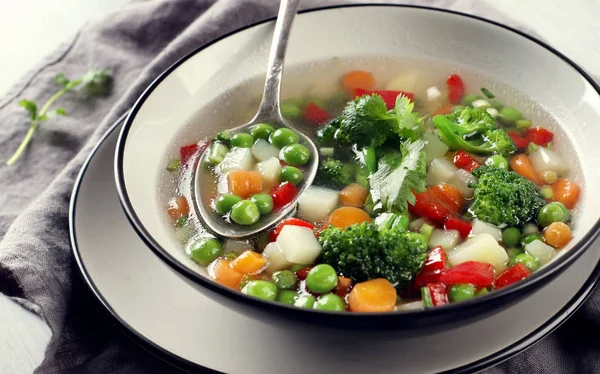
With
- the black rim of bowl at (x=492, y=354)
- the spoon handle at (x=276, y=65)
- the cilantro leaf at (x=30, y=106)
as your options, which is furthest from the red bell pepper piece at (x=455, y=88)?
the cilantro leaf at (x=30, y=106)

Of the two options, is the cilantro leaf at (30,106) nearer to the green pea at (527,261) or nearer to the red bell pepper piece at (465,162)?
the red bell pepper piece at (465,162)

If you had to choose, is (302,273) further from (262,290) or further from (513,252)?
(513,252)

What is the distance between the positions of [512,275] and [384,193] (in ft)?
2.06

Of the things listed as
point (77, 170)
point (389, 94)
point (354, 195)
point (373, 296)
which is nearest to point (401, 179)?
point (354, 195)

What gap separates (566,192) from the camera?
9.74 ft

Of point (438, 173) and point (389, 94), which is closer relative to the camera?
point (438, 173)

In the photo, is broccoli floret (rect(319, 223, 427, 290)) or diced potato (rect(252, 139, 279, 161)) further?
diced potato (rect(252, 139, 279, 161))

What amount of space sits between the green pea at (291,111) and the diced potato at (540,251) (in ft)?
4.68

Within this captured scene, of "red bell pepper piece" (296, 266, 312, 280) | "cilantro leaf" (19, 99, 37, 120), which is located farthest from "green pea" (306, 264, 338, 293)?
"cilantro leaf" (19, 99, 37, 120)

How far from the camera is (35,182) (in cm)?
374

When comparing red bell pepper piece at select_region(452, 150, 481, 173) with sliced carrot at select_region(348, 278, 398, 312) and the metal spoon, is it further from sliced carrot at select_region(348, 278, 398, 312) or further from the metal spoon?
sliced carrot at select_region(348, 278, 398, 312)

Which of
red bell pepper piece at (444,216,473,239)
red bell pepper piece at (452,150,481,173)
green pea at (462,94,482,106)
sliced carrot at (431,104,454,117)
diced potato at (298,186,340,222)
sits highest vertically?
green pea at (462,94,482,106)

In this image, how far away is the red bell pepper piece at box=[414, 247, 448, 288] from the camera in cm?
258

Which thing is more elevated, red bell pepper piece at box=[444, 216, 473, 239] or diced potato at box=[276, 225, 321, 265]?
red bell pepper piece at box=[444, 216, 473, 239]
